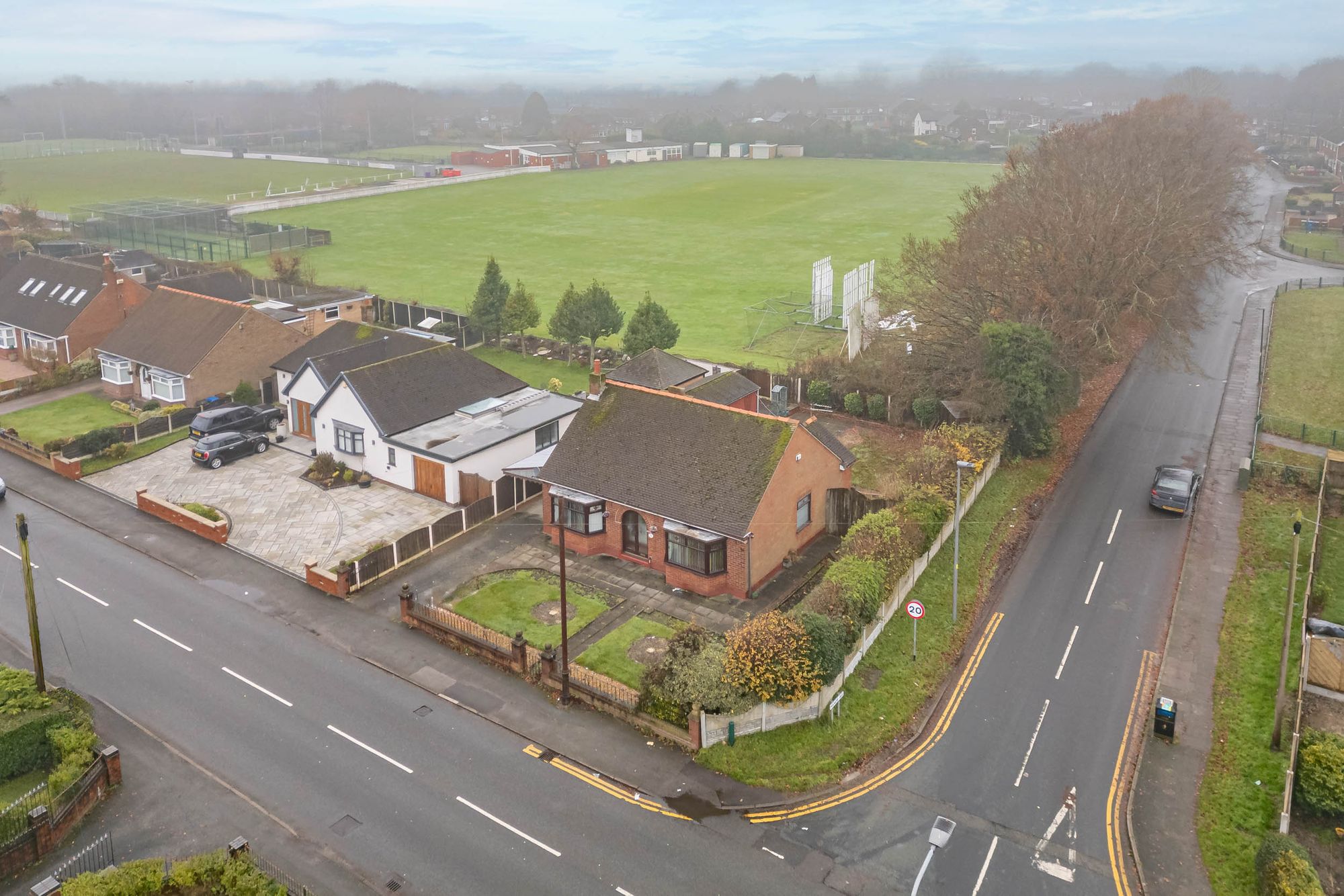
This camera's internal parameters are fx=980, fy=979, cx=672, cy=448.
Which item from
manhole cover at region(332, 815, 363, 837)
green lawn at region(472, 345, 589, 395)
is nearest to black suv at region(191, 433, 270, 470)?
green lawn at region(472, 345, 589, 395)

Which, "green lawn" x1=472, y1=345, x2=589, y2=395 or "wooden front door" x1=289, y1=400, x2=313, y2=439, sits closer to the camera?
"wooden front door" x1=289, y1=400, x2=313, y2=439

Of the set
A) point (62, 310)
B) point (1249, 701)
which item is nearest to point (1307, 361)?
point (1249, 701)

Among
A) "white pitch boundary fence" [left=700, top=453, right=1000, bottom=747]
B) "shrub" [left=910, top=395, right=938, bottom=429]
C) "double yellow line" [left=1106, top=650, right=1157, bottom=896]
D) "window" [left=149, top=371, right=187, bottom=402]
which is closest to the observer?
"double yellow line" [left=1106, top=650, right=1157, bottom=896]

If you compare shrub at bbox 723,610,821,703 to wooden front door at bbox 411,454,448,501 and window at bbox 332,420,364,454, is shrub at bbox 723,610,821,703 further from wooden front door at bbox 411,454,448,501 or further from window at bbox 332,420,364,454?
window at bbox 332,420,364,454

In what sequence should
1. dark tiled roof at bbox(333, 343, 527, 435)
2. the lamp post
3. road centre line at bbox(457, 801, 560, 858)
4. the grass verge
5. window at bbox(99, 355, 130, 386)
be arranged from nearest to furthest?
road centre line at bbox(457, 801, 560, 858) → the lamp post → dark tiled roof at bbox(333, 343, 527, 435) → the grass verge → window at bbox(99, 355, 130, 386)

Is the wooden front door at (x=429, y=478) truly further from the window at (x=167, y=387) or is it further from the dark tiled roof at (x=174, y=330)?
the window at (x=167, y=387)

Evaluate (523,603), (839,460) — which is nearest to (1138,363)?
(839,460)
